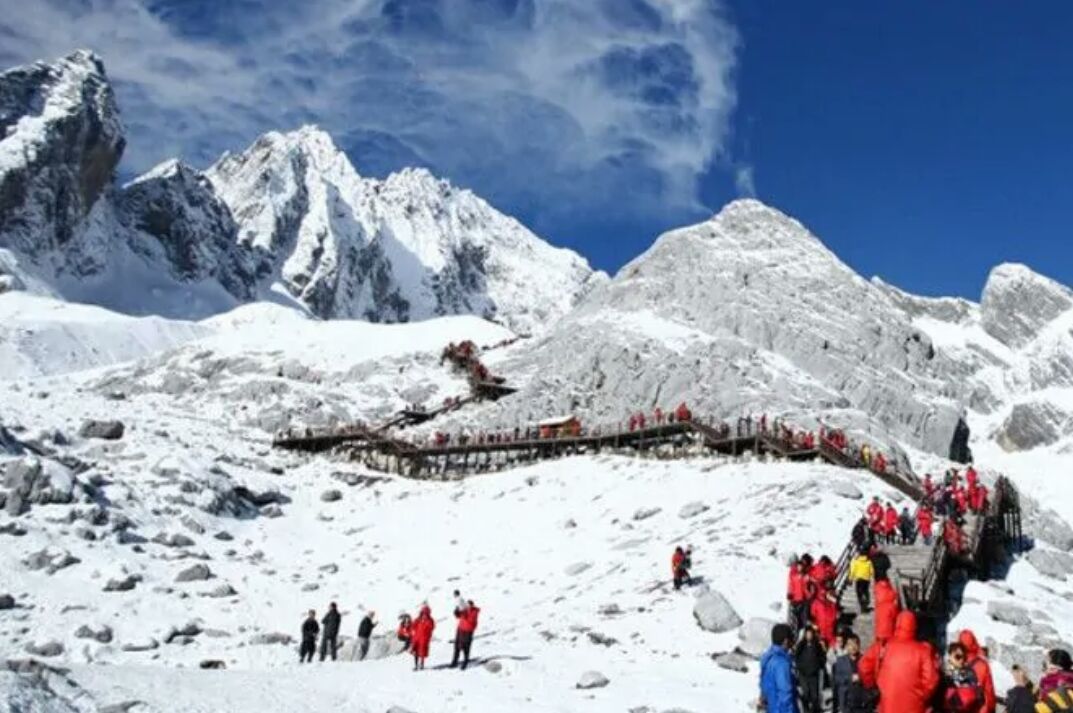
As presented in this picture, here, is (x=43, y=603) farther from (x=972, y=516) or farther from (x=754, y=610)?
(x=972, y=516)

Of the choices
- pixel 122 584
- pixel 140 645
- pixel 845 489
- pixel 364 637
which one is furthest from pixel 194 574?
pixel 845 489

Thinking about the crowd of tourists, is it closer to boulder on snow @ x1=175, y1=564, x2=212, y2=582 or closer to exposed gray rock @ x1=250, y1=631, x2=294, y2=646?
exposed gray rock @ x1=250, y1=631, x2=294, y2=646

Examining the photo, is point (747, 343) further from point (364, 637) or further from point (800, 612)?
point (800, 612)

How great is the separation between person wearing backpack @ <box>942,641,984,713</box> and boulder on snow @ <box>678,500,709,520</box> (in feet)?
75.3

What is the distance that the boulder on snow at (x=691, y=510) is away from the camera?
34950 mm

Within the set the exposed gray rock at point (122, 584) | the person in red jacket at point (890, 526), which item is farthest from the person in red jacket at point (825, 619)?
the exposed gray rock at point (122, 584)

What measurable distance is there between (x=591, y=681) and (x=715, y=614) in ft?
16.7

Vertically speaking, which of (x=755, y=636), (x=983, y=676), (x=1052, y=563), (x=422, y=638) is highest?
(x=1052, y=563)

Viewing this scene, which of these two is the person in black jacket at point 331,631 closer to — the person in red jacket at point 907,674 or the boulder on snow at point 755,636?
the boulder on snow at point 755,636

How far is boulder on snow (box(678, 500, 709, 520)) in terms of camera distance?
34950 millimetres

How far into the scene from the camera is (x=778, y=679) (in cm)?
1119

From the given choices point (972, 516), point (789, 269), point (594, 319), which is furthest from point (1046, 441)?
point (972, 516)

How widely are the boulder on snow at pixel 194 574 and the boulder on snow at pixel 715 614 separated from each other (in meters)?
17.9

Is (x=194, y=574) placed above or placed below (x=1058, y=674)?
below
